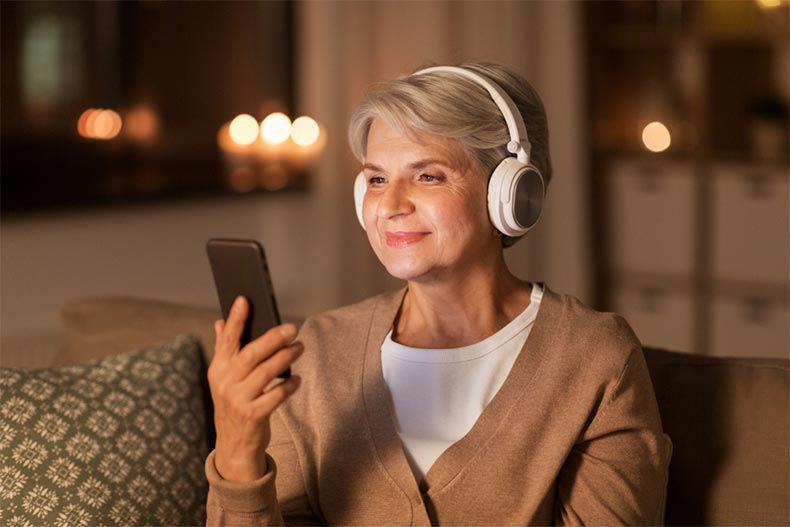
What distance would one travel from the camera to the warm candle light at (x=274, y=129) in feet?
12.4

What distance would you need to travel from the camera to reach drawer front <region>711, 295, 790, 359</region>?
13.3 ft

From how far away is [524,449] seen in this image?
150 cm

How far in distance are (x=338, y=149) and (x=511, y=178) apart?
264 centimetres

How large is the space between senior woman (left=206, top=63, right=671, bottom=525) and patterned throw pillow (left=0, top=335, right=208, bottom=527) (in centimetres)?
25

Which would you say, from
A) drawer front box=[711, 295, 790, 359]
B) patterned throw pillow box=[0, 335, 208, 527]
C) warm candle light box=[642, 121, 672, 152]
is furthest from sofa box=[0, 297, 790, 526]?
warm candle light box=[642, 121, 672, 152]

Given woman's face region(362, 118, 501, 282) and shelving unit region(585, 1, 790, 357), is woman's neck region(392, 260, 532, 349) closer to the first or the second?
woman's face region(362, 118, 501, 282)

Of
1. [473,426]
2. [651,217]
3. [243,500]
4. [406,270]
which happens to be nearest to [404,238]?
[406,270]

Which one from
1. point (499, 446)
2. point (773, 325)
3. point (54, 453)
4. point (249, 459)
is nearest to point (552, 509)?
point (499, 446)

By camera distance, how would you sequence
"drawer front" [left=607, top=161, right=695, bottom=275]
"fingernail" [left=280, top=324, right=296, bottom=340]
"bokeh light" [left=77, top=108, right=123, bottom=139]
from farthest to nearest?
"drawer front" [left=607, top=161, right=695, bottom=275]
"bokeh light" [left=77, top=108, right=123, bottom=139]
"fingernail" [left=280, top=324, right=296, bottom=340]

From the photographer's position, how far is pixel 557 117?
14.5 feet

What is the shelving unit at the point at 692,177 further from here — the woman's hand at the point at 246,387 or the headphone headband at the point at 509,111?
the woman's hand at the point at 246,387

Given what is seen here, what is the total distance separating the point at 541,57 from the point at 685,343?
3.80 feet

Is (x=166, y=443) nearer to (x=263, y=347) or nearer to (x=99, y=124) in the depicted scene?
(x=263, y=347)

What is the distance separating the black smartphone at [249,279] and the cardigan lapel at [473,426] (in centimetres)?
29
